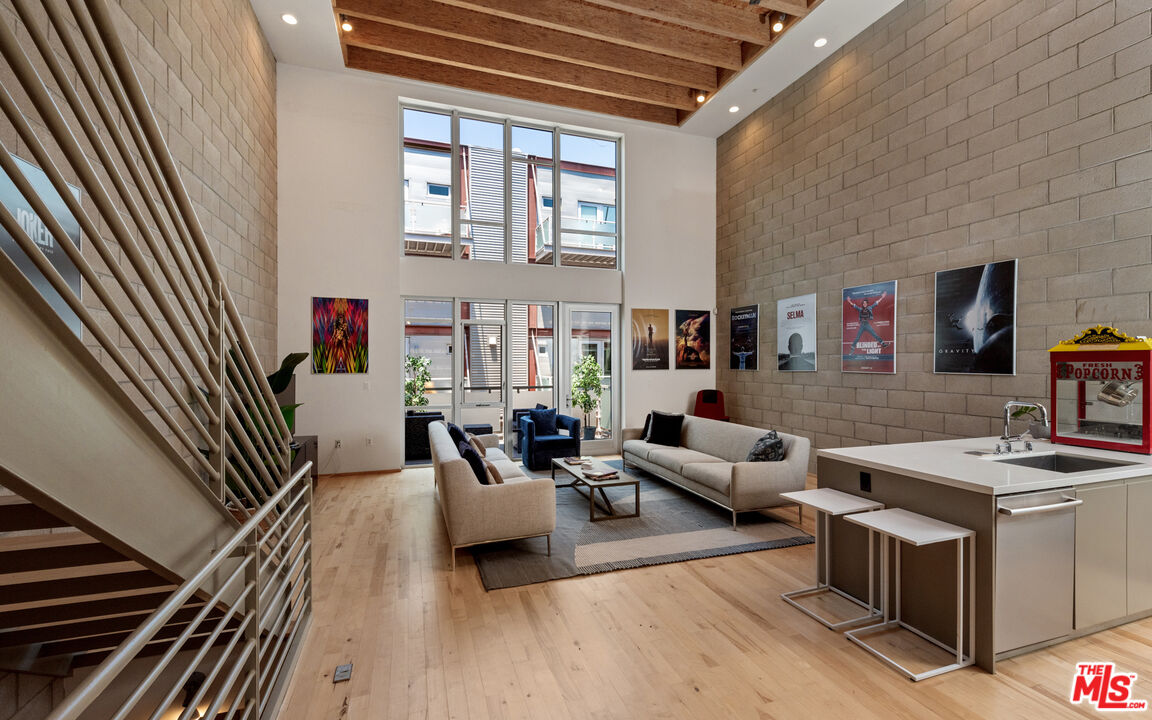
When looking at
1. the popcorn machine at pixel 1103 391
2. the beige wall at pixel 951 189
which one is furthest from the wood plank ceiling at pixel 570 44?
the popcorn machine at pixel 1103 391

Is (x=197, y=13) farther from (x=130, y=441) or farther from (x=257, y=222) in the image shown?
(x=130, y=441)

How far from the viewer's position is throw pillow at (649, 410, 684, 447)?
645cm

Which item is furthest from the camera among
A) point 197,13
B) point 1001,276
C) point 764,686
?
point 1001,276

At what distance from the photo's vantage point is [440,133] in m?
7.17

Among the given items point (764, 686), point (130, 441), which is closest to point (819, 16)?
point (764, 686)

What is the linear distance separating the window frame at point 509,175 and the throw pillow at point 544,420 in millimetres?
2225

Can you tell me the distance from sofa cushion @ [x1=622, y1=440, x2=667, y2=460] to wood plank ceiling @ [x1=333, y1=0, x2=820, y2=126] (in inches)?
186

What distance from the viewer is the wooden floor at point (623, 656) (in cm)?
222

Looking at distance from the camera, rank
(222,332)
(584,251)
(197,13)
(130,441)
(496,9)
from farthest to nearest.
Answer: (584,251), (496,9), (197,13), (222,332), (130,441)

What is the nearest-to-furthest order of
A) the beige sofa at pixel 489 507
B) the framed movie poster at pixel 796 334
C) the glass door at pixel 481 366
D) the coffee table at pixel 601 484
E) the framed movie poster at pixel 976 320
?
1. the beige sofa at pixel 489 507
2. the framed movie poster at pixel 976 320
3. the coffee table at pixel 601 484
4. the framed movie poster at pixel 796 334
5. the glass door at pixel 481 366

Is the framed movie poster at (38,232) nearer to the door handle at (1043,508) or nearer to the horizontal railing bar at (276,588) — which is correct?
the horizontal railing bar at (276,588)

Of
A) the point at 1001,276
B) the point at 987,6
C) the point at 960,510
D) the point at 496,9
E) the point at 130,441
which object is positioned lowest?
the point at 960,510

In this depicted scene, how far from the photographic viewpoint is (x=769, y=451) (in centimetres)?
464

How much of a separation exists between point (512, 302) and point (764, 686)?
5.91 m
